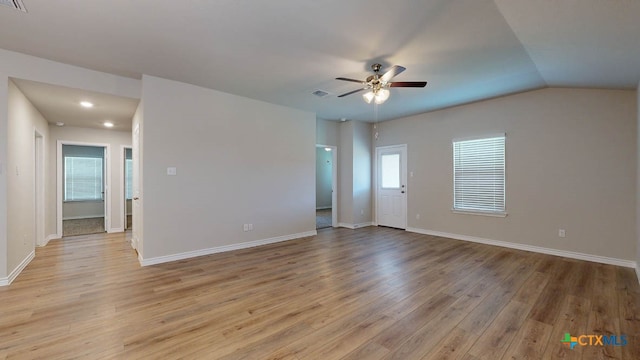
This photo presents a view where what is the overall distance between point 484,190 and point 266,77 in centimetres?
455

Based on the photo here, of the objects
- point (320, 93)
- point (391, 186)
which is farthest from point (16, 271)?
point (391, 186)

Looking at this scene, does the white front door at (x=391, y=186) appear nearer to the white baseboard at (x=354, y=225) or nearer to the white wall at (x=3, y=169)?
the white baseboard at (x=354, y=225)

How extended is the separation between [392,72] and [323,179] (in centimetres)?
813

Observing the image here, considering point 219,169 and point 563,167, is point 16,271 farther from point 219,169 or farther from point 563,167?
point 563,167

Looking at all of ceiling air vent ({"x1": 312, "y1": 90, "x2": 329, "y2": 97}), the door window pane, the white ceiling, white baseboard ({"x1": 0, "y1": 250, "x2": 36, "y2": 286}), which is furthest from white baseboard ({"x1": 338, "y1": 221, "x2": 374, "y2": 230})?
white baseboard ({"x1": 0, "y1": 250, "x2": 36, "y2": 286})

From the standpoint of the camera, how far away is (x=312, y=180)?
19.8ft

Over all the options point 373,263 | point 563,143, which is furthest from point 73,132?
point 563,143

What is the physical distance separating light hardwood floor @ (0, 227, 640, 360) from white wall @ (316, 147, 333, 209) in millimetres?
6550

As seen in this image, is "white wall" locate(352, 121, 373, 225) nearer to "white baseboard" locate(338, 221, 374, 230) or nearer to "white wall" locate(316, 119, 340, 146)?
"white baseboard" locate(338, 221, 374, 230)

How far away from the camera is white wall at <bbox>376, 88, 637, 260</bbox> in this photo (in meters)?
4.00

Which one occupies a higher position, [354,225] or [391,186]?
[391,186]

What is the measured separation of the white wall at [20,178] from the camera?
333 cm

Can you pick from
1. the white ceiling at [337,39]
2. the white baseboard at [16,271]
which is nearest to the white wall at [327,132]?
the white ceiling at [337,39]

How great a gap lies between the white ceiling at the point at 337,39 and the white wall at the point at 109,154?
11.2 feet
